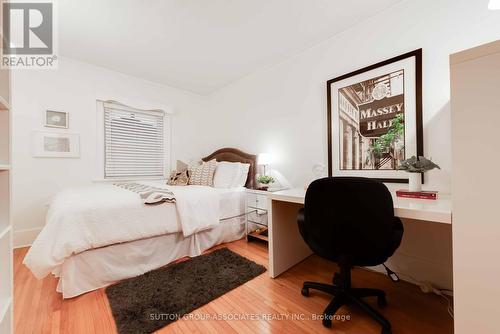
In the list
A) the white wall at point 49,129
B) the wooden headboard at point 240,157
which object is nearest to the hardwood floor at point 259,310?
the white wall at point 49,129

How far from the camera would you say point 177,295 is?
61.4 inches

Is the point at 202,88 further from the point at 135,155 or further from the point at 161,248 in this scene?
the point at 161,248

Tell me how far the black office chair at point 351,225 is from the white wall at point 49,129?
324 cm

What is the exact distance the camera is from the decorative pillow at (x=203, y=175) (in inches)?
121

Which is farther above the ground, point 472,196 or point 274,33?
point 274,33

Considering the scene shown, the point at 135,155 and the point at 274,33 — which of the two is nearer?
the point at 274,33

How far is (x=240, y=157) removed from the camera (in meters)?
3.30

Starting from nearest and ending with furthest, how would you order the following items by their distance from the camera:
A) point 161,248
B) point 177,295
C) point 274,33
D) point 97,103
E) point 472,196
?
1. point 472,196
2. point 177,295
3. point 161,248
4. point 274,33
5. point 97,103

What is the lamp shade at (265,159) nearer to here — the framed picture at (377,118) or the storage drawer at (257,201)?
the storage drawer at (257,201)

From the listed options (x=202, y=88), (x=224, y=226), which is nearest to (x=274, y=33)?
(x=202, y=88)

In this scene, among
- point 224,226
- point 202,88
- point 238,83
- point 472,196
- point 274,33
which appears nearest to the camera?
point 472,196

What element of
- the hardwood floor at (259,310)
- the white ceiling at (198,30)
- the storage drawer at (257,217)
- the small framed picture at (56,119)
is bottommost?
the hardwood floor at (259,310)

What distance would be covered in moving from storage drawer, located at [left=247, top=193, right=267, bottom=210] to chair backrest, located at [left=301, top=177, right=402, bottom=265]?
3.94ft

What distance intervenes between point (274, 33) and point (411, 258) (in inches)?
99.7
